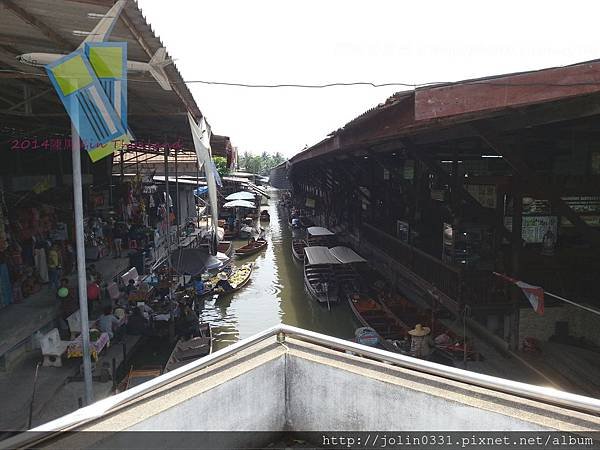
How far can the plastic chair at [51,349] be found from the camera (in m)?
9.02

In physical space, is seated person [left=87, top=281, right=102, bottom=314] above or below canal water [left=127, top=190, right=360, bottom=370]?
above

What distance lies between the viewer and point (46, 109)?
11.0 m

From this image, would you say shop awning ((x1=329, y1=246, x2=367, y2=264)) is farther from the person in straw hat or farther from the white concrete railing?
the white concrete railing

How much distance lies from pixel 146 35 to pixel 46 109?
8304mm

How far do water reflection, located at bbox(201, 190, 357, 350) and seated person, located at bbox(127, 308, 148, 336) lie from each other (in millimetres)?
2386

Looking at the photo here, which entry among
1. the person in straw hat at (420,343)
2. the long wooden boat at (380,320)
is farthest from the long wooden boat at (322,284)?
the person in straw hat at (420,343)

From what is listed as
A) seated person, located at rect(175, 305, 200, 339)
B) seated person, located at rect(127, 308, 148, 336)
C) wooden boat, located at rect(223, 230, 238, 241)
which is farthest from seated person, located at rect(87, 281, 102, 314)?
wooden boat, located at rect(223, 230, 238, 241)

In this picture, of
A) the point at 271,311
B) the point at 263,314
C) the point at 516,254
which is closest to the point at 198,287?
the point at 263,314

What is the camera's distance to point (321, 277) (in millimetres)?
18172

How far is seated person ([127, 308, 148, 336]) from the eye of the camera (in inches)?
475

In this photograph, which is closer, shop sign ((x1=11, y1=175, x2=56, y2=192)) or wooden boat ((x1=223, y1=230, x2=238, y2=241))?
shop sign ((x1=11, y1=175, x2=56, y2=192))

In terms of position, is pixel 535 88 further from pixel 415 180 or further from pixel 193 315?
pixel 193 315

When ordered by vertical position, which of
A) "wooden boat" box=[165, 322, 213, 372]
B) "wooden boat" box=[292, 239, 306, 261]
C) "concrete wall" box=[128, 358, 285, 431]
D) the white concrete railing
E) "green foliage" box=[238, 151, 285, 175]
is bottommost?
"wooden boat" box=[165, 322, 213, 372]

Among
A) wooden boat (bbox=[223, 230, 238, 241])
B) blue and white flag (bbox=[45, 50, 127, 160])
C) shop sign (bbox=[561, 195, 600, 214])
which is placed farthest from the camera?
wooden boat (bbox=[223, 230, 238, 241])
